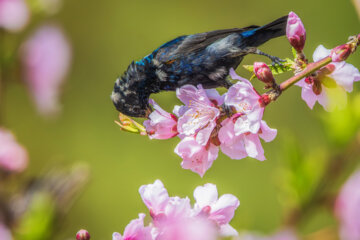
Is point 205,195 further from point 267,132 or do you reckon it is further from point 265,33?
point 265,33

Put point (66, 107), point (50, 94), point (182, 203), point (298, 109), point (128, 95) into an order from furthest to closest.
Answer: point (66, 107) < point (298, 109) < point (50, 94) < point (128, 95) < point (182, 203)

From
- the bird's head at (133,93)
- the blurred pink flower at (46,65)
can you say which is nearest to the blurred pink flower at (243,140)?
the bird's head at (133,93)

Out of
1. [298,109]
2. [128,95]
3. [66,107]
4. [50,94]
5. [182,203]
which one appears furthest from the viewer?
[66,107]

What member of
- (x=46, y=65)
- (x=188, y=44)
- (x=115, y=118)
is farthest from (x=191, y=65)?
(x=115, y=118)

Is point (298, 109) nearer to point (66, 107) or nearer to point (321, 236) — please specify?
point (66, 107)

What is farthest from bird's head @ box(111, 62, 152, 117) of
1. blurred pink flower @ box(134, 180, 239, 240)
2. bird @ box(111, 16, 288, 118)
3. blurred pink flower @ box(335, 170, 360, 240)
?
blurred pink flower @ box(335, 170, 360, 240)

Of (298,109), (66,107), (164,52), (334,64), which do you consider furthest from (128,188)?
(334,64)

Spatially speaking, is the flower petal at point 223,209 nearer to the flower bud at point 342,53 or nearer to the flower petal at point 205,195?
the flower petal at point 205,195
